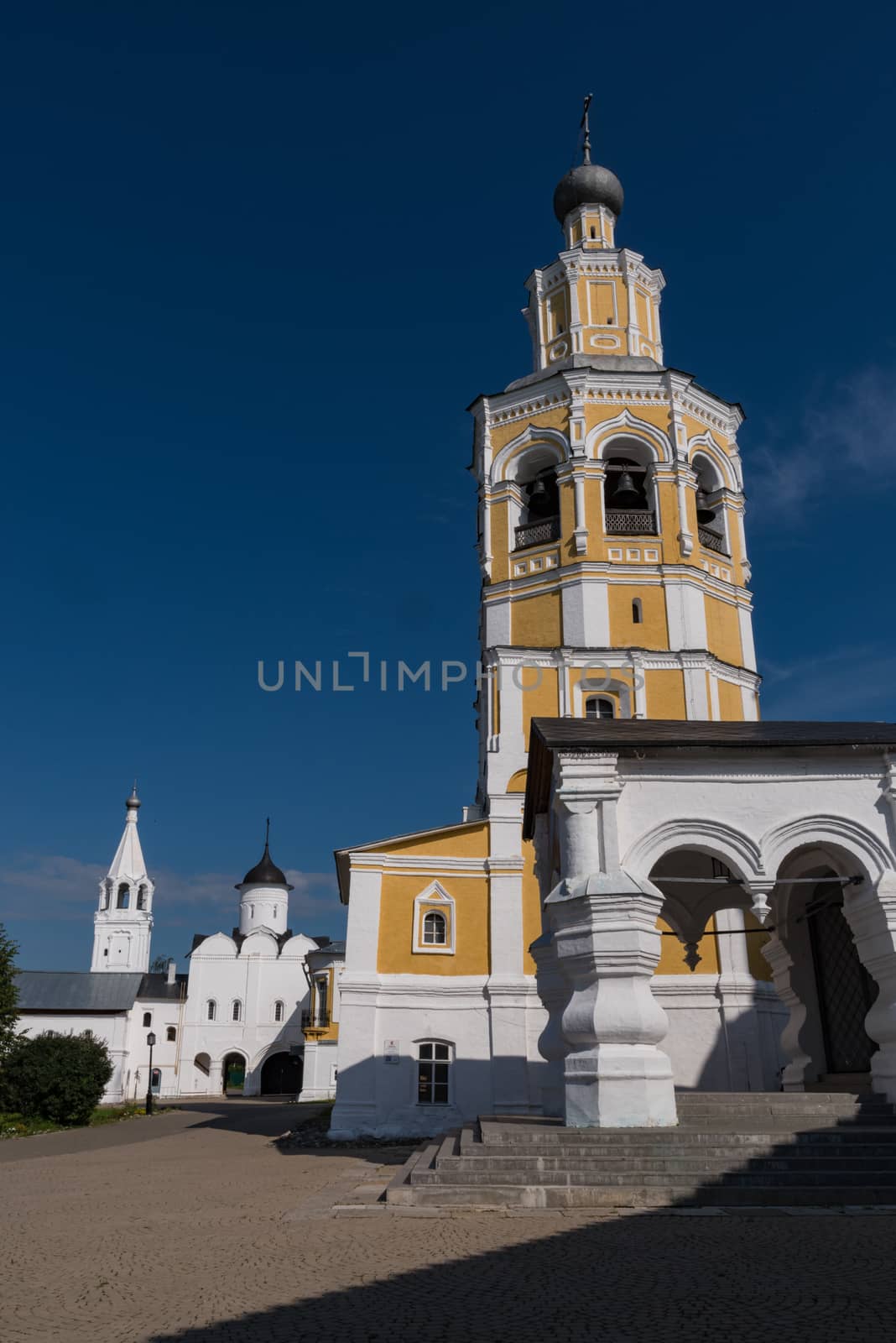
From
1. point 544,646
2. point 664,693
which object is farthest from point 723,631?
point 544,646

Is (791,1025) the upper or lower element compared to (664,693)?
lower

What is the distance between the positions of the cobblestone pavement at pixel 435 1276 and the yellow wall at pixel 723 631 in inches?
614

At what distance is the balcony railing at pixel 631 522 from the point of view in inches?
902

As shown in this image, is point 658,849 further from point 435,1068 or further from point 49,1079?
point 49,1079

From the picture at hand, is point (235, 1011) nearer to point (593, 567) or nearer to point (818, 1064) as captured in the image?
point (593, 567)

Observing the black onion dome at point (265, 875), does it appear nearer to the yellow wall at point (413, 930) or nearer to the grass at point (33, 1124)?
the grass at point (33, 1124)

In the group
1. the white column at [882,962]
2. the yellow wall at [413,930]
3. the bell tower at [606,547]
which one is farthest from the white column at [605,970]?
the bell tower at [606,547]

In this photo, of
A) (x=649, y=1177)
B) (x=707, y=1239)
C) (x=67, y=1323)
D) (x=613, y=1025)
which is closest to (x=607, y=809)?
(x=613, y=1025)

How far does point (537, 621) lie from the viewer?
22.7m

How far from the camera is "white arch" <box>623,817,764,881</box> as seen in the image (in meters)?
10.5

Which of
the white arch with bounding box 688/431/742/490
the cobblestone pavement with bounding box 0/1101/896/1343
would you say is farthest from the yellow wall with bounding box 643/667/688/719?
the cobblestone pavement with bounding box 0/1101/896/1343

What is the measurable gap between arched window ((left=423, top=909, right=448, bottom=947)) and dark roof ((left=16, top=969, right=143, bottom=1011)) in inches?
1494

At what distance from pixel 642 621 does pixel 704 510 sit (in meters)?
3.87

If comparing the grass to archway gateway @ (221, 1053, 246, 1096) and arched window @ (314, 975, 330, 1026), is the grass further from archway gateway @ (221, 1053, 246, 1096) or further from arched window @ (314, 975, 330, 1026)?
archway gateway @ (221, 1053, 246, 1096)
